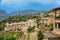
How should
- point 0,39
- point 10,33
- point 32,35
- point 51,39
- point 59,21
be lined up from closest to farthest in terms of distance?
A: point 51,39, point 59,21, point 32,35, point 0,39, point 10,33

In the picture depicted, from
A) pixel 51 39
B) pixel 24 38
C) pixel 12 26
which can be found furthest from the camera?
pixel 12 26

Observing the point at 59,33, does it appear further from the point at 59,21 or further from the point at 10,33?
the point at 10,33

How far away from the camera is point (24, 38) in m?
20.8

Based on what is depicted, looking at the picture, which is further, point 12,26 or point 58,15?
point 12,26

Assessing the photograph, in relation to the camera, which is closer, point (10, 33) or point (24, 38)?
point (24, 38)

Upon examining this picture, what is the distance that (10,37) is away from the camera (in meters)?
24.8

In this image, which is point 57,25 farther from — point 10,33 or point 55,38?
point 10,33

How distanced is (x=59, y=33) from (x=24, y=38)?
6015 millimetres

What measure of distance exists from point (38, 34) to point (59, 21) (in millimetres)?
2552

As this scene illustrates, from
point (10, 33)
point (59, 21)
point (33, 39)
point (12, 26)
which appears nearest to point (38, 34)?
point (33, 39)

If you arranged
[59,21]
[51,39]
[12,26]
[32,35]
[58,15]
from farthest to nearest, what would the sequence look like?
[12,26] → [32,35] → [58,15] → [59,21] → [51,39]

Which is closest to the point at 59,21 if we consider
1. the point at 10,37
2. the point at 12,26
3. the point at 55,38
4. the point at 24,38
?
the point at 55,38

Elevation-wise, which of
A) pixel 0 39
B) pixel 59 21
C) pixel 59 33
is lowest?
pixel 0 39

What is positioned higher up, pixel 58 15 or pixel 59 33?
pixel 58 15
